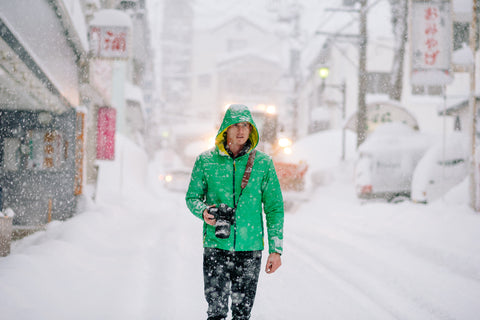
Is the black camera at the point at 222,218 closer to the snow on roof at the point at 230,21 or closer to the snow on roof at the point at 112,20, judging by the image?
the snow on roof at the point at 112,20

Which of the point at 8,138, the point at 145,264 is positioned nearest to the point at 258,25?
the point at 8,138

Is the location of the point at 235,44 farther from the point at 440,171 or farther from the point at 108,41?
the point at 440,171

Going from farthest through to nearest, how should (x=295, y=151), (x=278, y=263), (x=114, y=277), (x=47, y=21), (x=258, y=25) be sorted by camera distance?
(x=258, y=25), (x=295, y=151), (x=47, y=21), (x=114, y=277), (x=278, y=263)

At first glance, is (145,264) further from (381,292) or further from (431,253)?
(431,253)

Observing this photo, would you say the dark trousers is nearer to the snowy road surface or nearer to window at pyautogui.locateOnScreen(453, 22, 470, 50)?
the snowy road surface

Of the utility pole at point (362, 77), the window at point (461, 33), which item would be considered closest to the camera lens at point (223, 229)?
the utility pole at point (362, 77)

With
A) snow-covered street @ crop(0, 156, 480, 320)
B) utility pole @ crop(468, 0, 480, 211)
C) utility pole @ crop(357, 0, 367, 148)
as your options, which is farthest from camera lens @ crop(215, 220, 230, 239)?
utility pole @ crop(357, 0, 367, 148)

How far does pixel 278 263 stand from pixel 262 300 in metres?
1.95

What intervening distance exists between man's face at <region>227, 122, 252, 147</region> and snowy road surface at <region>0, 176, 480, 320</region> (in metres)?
2.06

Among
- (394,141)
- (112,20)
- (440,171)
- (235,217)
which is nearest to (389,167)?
(394,141)

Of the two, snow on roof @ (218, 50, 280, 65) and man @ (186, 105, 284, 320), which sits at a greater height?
snow on roof @ (218, 50, 280, 65)

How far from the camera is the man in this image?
311cm

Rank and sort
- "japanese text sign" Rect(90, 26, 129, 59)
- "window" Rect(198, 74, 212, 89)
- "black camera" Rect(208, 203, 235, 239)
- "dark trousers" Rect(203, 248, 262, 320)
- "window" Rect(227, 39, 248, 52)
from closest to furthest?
"black camera" Rect(208, 203, 235, 239), "dark trousers" Rect(203, 248, 262, 320), "japanese text sign" Rect(90, 26, 129, 59), "window" Rect(198, 74, 212, 89), "window" Rect(227, 39, 248, 52)

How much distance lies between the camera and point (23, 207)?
10641 millimetres
